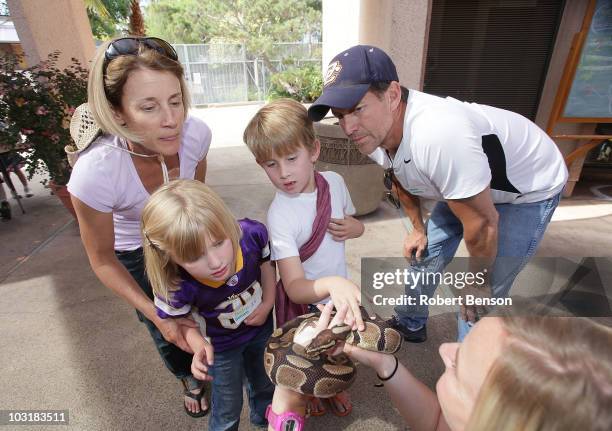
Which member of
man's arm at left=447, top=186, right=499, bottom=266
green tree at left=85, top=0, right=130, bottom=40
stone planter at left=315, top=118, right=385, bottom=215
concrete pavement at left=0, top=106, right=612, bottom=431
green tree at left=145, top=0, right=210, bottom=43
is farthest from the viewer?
green tree at left=145, top=0, right=210, bottom=43

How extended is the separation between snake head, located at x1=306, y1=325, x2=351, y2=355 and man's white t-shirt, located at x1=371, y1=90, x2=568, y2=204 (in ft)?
2.76

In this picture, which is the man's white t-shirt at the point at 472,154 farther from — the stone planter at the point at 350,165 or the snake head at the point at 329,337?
the stone planter at the point at 350,165

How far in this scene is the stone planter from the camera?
4230 millimetres

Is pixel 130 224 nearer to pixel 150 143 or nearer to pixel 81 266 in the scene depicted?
pixel 150 143

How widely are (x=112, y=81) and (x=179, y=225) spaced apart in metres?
0.76

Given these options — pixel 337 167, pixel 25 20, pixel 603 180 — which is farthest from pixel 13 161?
pixel 603 180

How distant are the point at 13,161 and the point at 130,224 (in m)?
5.46

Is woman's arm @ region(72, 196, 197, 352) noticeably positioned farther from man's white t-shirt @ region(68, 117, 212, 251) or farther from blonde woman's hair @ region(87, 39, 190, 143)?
blonde woman's hair @ region(87, 39, 190, 143)

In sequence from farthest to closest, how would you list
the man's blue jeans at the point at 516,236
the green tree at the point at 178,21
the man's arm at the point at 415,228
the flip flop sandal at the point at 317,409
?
the green tree at the point at 178,21, the man's arm at the point at 415,228, the flip flop sandal at the point at 317,409, the man's blue jeans at the point at 516,236

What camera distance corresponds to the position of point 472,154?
1523 mm

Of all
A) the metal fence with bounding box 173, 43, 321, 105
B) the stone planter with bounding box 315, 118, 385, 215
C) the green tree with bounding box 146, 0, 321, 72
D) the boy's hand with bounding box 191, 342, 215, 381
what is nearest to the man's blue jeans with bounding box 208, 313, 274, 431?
the boy's hand with bounding box 191, 342, 215, 381

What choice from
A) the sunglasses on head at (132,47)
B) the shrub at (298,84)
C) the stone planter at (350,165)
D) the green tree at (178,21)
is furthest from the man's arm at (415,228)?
the green tree at (178,21)

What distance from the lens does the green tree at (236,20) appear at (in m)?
25.8

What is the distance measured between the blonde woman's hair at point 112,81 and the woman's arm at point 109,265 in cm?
38
